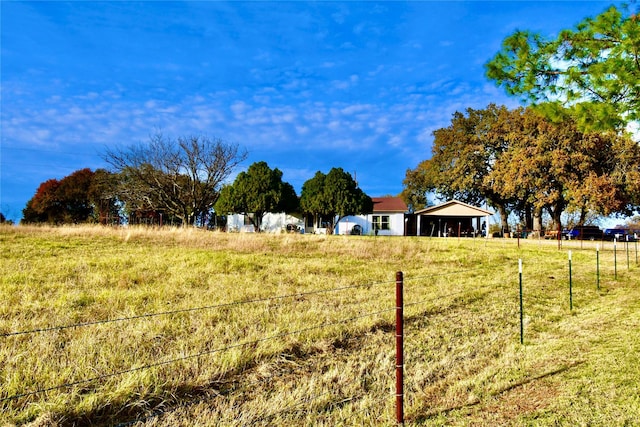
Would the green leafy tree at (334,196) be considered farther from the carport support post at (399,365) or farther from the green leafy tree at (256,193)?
the carport support post at (399,365)

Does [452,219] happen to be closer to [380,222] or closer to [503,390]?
[380,222]

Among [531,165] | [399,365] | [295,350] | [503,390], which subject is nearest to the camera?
[399,365]

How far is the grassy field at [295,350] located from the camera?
3232 mm

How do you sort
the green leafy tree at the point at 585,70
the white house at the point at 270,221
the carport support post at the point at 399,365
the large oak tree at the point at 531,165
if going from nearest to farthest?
1. the carport support post at the point at 399,365
2. the green leafy tree at the point at 585,70
3. the large oak tree at the point at 531,165
4. the white house at the point at 270,221

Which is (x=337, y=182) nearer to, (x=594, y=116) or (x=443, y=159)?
(x=443, y=159)

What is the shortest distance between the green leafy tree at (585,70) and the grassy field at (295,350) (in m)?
3.65

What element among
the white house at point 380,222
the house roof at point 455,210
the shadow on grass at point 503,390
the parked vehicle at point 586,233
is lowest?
the shadow on grass at point 503,390

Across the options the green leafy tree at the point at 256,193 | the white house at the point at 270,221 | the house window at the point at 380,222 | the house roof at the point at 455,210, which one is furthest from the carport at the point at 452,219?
the green leafy tree at the point at 256,193

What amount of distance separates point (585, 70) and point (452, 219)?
32.9 metres

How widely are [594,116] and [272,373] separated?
708 centimetres

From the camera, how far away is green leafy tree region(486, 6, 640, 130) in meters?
6.24

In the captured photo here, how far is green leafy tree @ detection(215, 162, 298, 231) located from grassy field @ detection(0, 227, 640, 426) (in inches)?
838

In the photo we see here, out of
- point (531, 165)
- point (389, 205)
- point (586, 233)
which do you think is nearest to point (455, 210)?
point (389, 205)

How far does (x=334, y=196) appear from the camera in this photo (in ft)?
103
